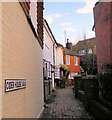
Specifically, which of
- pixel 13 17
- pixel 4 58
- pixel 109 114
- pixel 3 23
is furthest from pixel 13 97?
pixel 109 114

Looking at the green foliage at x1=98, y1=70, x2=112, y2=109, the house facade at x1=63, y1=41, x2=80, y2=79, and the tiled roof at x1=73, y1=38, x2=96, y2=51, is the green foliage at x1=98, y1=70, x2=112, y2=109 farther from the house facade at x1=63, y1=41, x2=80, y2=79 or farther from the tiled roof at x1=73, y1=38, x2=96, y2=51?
the tiled roof at x1=73, y1=38, x2=96, y2=51

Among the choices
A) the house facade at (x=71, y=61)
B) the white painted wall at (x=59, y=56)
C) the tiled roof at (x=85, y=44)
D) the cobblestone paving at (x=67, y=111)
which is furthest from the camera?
the tiled roof at (x=85, y=44)

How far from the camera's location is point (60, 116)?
17.4 ft

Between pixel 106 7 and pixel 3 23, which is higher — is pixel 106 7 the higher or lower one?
the higher one

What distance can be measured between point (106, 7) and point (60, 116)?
8012mm

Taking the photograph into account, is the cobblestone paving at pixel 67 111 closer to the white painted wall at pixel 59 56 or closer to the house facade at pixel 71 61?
the white painted wall at pixel 59 56

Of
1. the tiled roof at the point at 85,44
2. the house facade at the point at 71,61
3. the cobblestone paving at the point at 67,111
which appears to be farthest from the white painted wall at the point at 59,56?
the tiled roof at the point at 85,44

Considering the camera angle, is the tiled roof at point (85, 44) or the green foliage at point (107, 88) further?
the tiled roof at point (85, 44)

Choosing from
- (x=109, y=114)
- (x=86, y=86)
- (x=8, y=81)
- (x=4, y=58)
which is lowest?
(x=109, y=114)

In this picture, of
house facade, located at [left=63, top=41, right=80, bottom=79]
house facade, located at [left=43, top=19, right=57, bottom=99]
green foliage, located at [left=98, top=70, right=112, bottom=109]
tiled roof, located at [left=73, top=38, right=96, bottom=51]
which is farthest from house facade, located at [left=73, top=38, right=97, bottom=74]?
green foliage, located at [left=98, top=70, right=112, bottom=109]

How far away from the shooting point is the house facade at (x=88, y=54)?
2592cm

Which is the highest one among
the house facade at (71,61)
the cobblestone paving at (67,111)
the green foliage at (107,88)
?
the house facade at (71,61)

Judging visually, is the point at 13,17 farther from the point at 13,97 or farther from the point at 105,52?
the point at 105,52

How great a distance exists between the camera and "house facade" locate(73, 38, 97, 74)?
25922mm
